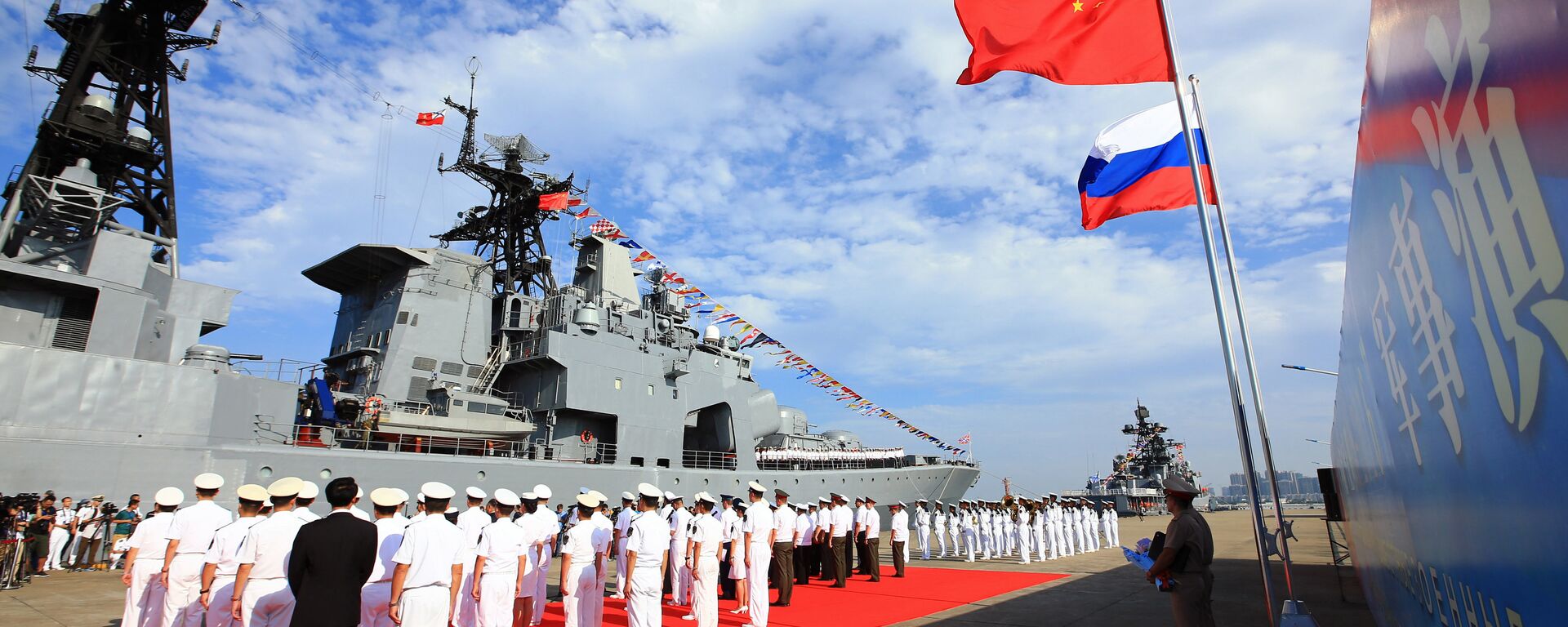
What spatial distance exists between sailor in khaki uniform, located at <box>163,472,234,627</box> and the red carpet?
2.90 metres

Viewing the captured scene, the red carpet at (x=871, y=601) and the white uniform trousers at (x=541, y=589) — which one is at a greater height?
the white uniform trousers at (x=541, y=589)

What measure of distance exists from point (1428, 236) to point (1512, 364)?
1.65ft

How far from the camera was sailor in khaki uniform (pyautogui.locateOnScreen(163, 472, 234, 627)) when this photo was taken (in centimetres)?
462

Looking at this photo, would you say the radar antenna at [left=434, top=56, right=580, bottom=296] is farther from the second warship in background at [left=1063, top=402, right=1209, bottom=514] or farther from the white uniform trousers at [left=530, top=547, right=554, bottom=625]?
the second warship in background at [left=1063, top=402, right=1209, bottom=514]

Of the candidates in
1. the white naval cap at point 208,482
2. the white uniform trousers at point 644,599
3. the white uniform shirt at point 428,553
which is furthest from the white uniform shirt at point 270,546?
the white uniform trousers at point 644,599

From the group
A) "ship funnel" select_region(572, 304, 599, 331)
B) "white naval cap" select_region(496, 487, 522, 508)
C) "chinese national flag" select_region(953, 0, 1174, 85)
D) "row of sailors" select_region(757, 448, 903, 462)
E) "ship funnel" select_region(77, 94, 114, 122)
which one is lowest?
"white naval cap" select_region(496, 487, 522, 508)

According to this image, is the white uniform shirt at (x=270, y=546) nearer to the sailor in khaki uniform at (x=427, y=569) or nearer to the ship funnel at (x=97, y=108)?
the sailor in khaki uniform at (x=427, y=569)

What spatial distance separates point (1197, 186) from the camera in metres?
4.45

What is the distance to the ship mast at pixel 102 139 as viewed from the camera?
1124cm

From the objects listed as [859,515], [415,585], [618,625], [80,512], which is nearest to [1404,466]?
[415,585]

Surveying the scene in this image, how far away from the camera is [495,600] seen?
4941 mm

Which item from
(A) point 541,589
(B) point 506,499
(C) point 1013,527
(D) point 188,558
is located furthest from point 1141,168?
(C) point 1013,527

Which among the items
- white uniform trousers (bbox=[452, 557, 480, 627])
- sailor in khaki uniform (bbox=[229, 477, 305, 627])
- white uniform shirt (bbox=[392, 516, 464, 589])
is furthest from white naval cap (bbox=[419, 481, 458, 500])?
white uniform trousers (bbox=[452, 557, 480, 627])

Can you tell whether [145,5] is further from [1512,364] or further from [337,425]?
[1512,364]
